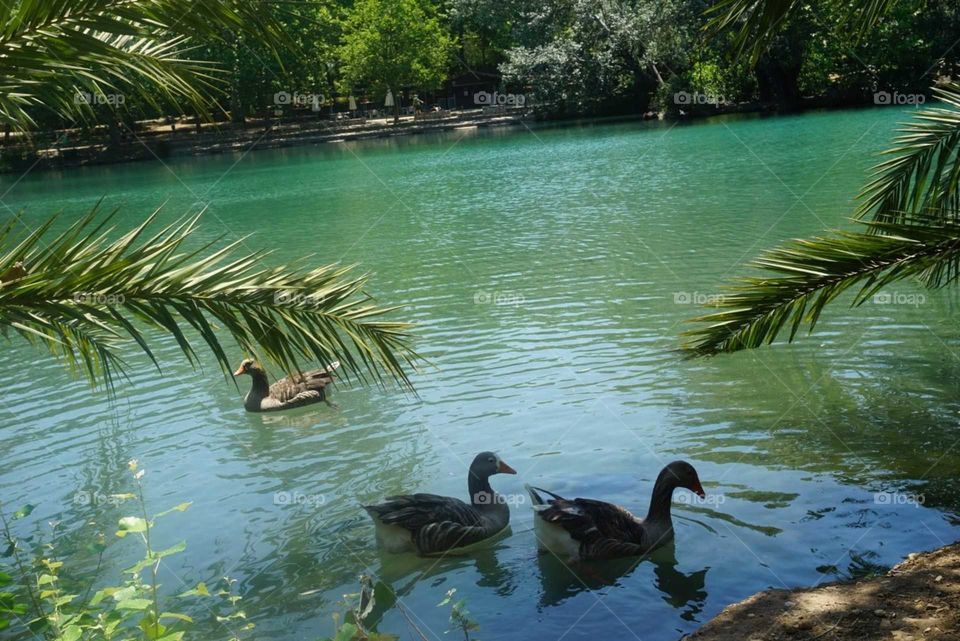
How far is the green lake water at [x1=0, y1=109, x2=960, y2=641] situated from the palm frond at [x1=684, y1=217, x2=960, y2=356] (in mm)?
1786

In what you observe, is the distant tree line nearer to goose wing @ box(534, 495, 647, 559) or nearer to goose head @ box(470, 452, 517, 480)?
goose head @ box(470, 452, 517, 480)

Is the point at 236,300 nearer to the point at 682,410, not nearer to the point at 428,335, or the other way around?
the point at 682,410

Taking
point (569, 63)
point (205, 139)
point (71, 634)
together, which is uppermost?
point (569, 63)

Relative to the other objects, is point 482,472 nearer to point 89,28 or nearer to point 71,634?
point 71,634

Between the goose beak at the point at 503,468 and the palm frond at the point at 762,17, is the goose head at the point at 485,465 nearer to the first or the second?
the goose beak at the point at 503,468

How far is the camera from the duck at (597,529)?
7.11 metres

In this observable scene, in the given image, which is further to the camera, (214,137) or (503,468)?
(214,137)

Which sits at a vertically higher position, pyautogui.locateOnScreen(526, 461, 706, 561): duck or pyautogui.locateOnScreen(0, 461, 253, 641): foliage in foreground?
pyautogui.locateOnScreen(0, 461, 253, 641): foliage in foreground

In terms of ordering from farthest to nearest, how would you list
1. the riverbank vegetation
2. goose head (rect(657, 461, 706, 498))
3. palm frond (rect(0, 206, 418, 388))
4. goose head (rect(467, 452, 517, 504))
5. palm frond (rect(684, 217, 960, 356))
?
the riverbank vegetation, goose head (rect(467, 452, 517, 504)), goose head (rect(657, 461, 706, 498)), palm frond (rect(684, 217, 960, 356)), palm frond (rect(0, 206, 418, 388))

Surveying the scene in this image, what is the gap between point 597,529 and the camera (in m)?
7.14

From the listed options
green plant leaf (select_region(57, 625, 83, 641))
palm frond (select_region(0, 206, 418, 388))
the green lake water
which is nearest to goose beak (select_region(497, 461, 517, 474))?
the green lake water

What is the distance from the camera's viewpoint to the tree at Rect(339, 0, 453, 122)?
7225 centimetres

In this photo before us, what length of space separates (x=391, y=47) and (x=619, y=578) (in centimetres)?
6945

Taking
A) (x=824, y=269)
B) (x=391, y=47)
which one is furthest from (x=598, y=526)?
(x=391, y=47)
